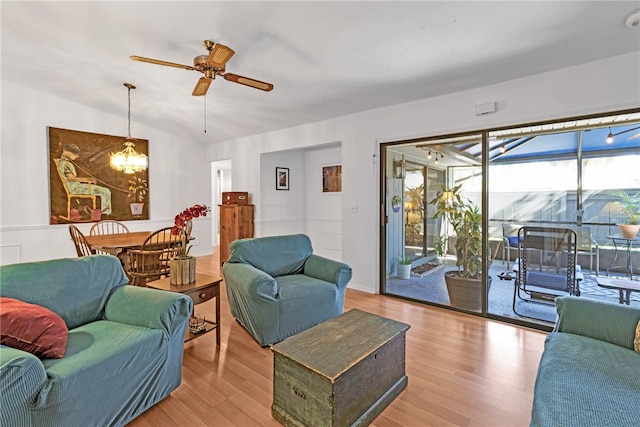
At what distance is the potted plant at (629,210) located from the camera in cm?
276

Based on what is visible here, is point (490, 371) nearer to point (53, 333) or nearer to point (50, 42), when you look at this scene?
point (53, 333)

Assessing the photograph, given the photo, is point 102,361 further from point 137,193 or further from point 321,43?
point 137,193

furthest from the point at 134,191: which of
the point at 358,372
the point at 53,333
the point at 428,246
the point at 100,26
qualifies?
Answer: the point at 358,372

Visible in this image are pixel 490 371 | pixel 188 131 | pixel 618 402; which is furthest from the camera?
pixel 188 131

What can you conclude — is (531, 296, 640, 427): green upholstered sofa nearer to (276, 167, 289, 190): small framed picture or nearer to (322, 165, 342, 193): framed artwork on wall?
(322, 165, 342, 193): framed artwork on wall

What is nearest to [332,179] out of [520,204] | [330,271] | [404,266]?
[404,266]

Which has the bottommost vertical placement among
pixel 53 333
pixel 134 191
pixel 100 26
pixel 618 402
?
pixel 618 402

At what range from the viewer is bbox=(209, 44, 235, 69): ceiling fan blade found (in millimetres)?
2270

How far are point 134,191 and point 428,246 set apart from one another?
5.22 m

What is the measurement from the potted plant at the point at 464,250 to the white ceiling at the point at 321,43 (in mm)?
1275

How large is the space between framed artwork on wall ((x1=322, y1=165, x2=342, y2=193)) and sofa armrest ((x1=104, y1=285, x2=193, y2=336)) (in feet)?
13.1

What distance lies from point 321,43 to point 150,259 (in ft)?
9.14

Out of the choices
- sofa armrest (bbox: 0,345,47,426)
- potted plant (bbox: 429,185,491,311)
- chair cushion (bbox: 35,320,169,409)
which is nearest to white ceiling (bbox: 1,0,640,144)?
potted plant (bbox: 429,185,491,311)

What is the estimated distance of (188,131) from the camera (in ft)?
20.1
